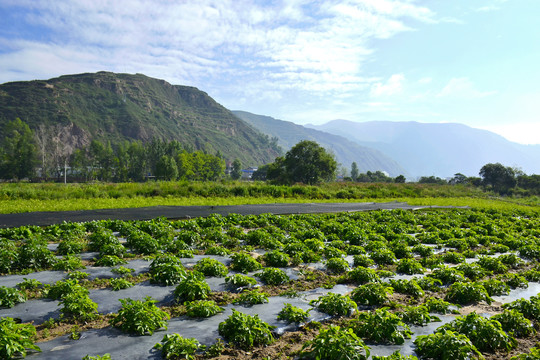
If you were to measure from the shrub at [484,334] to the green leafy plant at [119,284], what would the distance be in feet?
23.7

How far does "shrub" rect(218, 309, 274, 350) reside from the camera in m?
5.74

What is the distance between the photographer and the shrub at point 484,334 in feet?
19.4

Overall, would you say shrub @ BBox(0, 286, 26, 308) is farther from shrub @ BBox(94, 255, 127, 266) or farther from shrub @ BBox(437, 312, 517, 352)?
shrub @ BBox(437, 312, 517, 352)

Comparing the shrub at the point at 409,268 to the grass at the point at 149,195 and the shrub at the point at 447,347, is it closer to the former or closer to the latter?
the shrub at the point at 447,347

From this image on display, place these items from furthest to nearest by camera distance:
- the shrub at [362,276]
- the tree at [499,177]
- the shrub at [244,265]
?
the tree at [499,177] < the shrub at [244,265] < the shrub at [362,276]

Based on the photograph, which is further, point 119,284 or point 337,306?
point 119,284

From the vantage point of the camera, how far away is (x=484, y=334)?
5.93 metres

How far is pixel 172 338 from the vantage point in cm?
532

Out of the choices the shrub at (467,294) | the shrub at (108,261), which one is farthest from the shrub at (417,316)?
the shrub at (108,261)

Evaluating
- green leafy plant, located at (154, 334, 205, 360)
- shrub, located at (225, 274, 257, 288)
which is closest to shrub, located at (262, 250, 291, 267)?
shrub, located at (225, 274, 257, 288)

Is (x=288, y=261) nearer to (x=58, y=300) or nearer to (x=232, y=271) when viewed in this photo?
(x=232, y=271)

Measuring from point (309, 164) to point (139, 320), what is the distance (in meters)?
69.5

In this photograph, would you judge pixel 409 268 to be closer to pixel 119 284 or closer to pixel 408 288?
pixel 408 288

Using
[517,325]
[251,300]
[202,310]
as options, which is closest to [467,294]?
[517,325]
